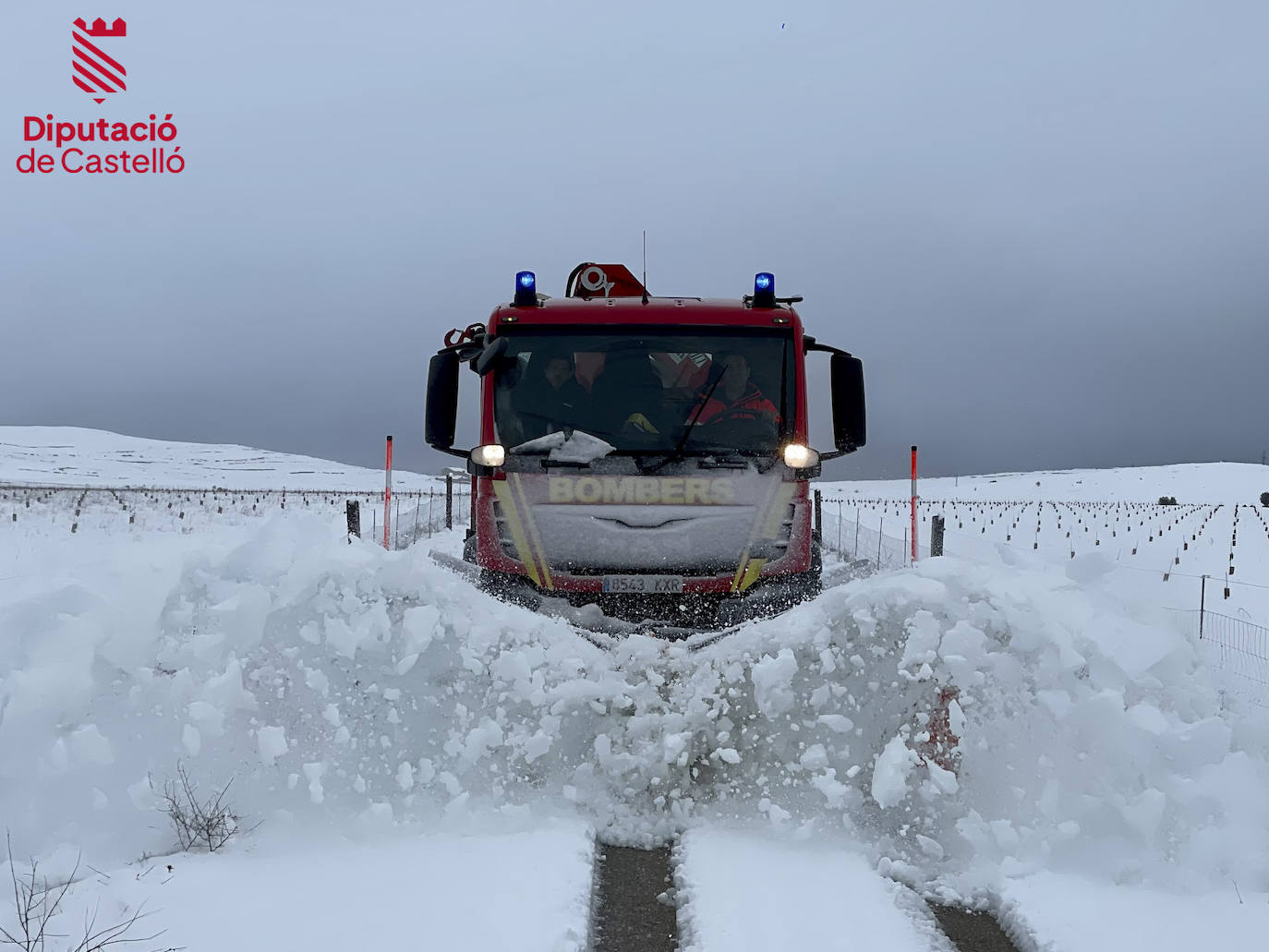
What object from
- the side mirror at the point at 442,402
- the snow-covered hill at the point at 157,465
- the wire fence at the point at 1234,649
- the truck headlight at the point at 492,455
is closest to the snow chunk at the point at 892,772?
the wire fence at the point at 1234,649

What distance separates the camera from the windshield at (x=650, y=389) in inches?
242


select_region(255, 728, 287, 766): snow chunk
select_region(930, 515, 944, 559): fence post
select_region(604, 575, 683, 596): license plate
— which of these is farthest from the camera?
select_region(930, 515, 944, 559): fence post

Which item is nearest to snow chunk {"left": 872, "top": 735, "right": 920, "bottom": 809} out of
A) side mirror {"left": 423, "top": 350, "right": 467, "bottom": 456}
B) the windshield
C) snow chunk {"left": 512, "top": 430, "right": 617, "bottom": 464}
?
the windshield

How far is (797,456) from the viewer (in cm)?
620

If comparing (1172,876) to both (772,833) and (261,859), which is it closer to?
(772,833)

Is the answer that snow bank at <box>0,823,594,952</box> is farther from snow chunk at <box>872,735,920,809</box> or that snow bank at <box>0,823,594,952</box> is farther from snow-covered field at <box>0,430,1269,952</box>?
snow chunk at <box>872,735,920,809</box>

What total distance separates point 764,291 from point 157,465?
8876cm

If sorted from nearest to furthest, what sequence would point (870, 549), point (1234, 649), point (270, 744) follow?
1. point (270, 744)
2. point (1234, 649)
3. point (870, 549)

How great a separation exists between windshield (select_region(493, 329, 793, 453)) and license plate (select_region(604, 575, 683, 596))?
0.86 meters

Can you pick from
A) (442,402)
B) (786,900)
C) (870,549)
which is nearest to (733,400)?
(442,402)

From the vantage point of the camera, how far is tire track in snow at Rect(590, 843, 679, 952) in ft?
9.43

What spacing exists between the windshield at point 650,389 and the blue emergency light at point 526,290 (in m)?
0.33

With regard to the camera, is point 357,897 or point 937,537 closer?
point 357,897

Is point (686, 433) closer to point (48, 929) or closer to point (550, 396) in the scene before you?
point (550, 396)
